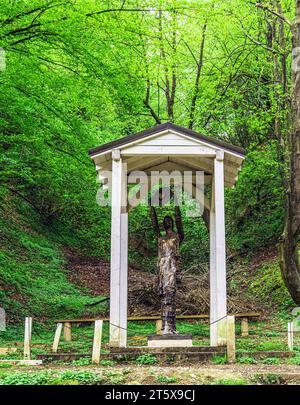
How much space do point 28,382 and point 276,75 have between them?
1105 centimetres

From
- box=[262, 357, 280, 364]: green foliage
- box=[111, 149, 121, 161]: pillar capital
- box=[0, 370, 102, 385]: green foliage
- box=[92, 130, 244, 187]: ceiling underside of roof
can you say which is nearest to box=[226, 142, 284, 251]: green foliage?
box=[92, 130, 244, 187]: ceiling underside of roof

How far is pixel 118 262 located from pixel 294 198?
3.91m

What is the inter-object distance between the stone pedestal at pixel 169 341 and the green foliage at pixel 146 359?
40 cm

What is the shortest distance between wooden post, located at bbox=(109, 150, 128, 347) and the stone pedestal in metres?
0.47

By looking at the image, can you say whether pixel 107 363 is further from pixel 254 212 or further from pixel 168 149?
pixel 254 212

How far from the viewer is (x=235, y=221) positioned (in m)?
21.6

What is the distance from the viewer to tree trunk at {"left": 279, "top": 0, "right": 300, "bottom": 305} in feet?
35.2

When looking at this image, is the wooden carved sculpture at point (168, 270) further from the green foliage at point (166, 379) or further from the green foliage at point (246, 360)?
the green foliage at point (166, 379)

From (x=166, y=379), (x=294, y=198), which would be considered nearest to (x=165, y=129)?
(x=294, y=198)

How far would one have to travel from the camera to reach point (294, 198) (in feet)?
34.9

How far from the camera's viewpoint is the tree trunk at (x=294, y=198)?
10.7 metres
